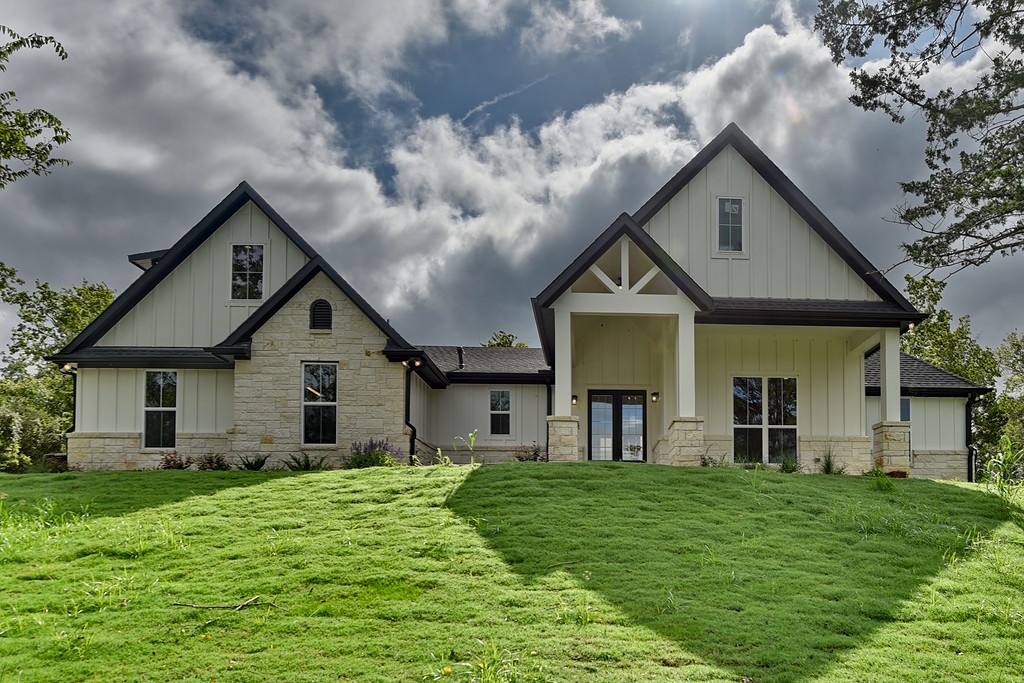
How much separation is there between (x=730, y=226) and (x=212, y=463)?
1215cm

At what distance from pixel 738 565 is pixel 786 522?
2.26 meters

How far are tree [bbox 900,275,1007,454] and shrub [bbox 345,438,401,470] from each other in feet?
83.1

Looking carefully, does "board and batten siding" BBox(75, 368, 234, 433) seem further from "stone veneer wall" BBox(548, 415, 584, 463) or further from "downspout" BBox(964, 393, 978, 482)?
"downspout" BBox(964, 393, 978, 482)

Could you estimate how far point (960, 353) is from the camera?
37.7 m

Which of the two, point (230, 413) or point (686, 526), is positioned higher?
point (230, 413)

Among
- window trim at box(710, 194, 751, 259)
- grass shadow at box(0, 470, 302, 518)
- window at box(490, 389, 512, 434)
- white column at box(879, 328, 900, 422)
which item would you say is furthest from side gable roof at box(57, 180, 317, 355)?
white column at box(879, 328, 900, 422)

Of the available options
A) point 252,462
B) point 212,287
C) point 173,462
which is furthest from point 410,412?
point 212,287

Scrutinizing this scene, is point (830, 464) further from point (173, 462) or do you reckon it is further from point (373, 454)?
point (173, 462)

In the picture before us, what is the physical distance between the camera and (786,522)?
12219mm

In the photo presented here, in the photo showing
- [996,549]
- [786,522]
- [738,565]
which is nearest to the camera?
[738,565]

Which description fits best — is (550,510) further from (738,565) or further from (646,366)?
(646,366)

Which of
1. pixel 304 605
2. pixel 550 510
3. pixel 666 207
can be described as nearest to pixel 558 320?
pixel 666 207

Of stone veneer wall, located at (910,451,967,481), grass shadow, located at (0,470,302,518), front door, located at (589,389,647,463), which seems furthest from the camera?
stone veneer wall, located at (910,451,967,481)

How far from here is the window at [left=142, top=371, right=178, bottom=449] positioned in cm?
2061
